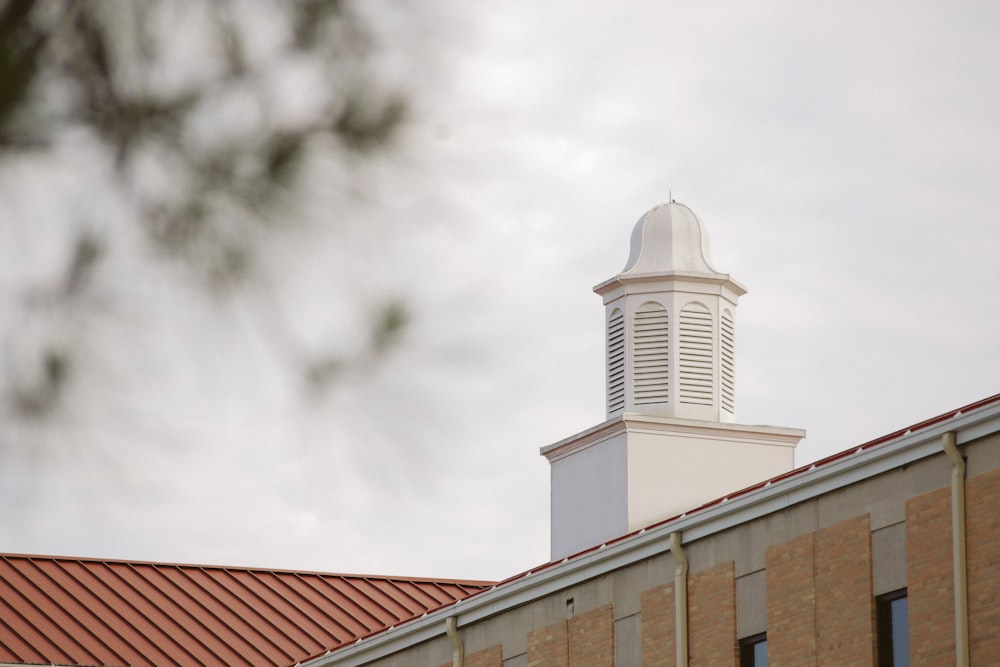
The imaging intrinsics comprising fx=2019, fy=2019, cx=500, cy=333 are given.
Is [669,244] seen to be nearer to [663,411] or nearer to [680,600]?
[663,411]

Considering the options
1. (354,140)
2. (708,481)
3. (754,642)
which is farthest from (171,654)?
(354,140)

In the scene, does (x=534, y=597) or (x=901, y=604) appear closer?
(x=901, y=604)

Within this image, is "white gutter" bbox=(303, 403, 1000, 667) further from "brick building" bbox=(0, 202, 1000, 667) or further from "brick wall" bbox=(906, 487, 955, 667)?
"brick wall" bbox=(906, 487, 955, 667)

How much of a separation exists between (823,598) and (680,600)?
273 centimetres

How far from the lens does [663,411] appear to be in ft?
141

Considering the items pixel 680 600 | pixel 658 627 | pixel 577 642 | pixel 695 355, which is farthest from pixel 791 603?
pixel 695 355

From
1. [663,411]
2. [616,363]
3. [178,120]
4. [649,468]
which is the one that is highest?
[616,363]

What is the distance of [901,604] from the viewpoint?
2392cm

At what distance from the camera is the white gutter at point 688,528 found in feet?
76.4

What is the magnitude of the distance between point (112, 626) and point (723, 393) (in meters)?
13.6

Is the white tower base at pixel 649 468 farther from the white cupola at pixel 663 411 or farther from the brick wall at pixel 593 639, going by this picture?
the brick wall at pixel 593 639

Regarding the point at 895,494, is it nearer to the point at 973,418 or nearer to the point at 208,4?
the point at 973,418

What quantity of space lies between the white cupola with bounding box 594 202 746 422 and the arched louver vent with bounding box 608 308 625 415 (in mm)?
21

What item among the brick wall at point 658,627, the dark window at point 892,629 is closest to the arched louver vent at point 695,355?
the brick wall at point 658,627
